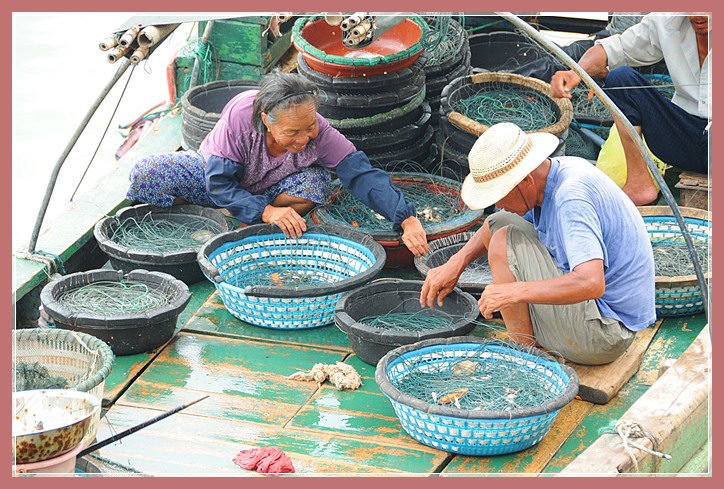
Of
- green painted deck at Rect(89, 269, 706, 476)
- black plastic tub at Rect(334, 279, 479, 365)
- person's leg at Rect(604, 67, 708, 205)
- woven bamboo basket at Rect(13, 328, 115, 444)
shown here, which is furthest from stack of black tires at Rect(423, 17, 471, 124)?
woven bamboo basket at Rect(13, 328, 115, 444)

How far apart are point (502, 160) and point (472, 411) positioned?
0.83 meters

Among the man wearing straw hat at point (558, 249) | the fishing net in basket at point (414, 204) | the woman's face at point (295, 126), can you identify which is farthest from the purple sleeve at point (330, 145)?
the man wearing straw hat at point (558, 249)

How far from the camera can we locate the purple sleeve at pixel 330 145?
5.09 meters

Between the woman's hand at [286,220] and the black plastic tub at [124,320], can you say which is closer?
the black plastic tub at [124,320]

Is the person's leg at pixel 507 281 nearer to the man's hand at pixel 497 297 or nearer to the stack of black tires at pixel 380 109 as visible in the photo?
the man's hand at pixel 497 297

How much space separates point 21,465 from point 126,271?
5.63ft

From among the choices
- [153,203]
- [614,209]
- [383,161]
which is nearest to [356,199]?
[383,161]

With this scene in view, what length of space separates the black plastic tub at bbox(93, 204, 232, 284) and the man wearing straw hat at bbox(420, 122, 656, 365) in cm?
137

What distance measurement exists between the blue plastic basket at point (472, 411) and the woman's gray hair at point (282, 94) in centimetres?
116

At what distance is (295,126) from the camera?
4777 millimetres

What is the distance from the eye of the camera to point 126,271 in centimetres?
513

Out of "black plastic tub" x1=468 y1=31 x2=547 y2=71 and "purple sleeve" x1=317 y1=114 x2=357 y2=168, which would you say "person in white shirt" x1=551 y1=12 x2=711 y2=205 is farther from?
"black plastic tub" x1=468 y1=31 x2=547 y2=71

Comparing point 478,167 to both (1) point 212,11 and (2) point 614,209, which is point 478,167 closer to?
(2) point 614,209

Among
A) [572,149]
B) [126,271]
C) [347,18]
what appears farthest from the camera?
[572,149]
